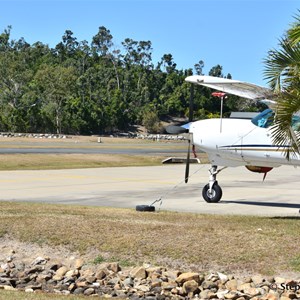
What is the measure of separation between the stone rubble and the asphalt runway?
6376 mm

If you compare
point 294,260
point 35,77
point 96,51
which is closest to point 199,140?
point 294,260

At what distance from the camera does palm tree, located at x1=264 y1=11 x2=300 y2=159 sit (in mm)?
12613

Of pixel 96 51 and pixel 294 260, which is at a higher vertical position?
pixel 96 51

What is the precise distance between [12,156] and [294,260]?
31492 mm

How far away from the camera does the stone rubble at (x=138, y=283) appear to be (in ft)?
32.2

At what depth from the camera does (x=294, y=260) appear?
35.2 ft

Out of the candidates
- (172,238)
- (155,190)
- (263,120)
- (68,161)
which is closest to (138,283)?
(172,238)

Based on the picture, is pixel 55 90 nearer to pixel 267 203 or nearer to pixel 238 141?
pixel 267 203

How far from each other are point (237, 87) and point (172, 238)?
196 inches

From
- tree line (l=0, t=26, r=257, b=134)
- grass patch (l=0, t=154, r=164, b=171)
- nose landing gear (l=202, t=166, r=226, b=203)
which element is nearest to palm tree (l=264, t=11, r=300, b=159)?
nose landing gear (l=202, t=166, r=226, b=203)

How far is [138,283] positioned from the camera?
1022 cm

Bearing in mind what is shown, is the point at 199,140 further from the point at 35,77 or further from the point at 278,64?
the point at 35,77

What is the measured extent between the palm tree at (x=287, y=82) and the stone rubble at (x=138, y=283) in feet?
11.4

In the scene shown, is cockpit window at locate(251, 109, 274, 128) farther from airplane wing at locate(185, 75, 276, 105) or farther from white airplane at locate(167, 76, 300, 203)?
airplane wing at locate(185, 75, 276, 105)
